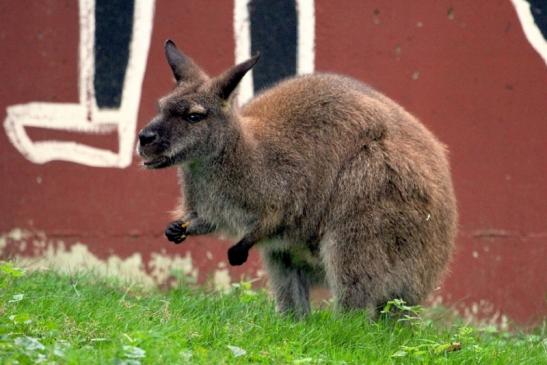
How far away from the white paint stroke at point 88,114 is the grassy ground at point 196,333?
5.60 ft

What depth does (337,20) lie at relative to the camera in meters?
8.87

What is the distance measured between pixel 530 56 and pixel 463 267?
1692mm

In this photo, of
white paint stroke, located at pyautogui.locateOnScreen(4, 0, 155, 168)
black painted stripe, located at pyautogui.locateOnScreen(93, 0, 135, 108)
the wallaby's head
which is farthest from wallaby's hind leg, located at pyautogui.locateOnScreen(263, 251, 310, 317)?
black painted stripe, located at pyautogui.locateOnScreen(93, 0, 135, 108)

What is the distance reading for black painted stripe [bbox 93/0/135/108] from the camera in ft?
28.8

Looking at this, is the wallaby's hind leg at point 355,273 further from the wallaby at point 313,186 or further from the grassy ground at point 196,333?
the grassy ground at point 196,333

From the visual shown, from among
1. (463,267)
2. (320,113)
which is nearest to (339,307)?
(320,113)

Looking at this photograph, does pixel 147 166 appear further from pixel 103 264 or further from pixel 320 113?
pixel 103 264

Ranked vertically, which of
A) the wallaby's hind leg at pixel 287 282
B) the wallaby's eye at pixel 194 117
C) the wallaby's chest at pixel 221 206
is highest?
the wallaby's eye at pixel 194 117

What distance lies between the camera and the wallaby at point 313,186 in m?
6.61

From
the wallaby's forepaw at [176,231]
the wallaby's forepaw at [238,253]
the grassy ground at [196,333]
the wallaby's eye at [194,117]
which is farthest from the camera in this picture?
the wallaby's forepaw at [176,231]

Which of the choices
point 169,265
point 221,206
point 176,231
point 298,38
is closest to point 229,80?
point 221,206

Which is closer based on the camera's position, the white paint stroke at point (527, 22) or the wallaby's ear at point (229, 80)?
the wallaby's ear at point (229, 80)

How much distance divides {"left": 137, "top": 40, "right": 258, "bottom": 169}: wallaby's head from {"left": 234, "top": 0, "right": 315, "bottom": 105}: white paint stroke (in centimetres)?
202

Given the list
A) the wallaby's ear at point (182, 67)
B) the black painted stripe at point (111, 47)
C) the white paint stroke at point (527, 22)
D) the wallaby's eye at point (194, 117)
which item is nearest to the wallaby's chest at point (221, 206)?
the wallaby's eye at point (194, 117)
